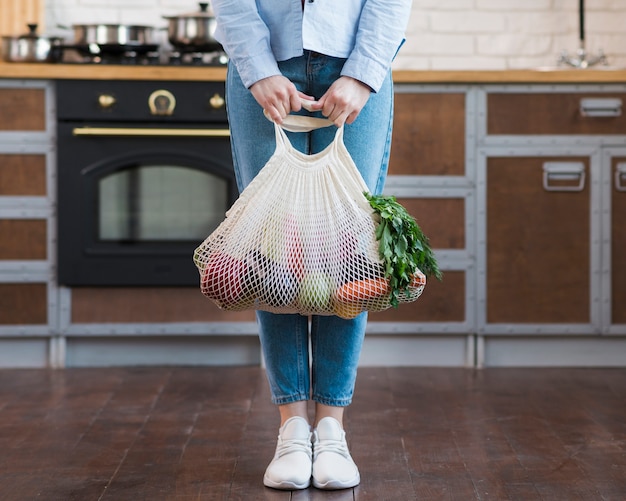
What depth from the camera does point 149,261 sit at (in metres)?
3.15

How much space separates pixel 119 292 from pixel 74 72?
690 mm

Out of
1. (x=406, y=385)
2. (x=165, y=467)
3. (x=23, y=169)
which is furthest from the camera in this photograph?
(x=23, y=169)

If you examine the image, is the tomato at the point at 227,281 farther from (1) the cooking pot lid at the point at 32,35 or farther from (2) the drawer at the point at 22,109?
(1) the cooking pot lid at the point at 32,35

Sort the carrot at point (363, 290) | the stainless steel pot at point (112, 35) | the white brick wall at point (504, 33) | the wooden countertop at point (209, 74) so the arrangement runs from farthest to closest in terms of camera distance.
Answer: the white brick wall at point (504, 33)
the stainless steel pot at point (112, 35)
the wooden countertop at point (209, 74)
the carrot at point (363, 290)

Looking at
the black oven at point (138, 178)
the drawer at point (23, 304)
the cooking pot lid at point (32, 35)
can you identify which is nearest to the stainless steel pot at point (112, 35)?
the cooking pot lid at point (32, 35)

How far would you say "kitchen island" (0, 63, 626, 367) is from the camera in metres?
3.11

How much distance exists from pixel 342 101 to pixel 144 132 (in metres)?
1.41

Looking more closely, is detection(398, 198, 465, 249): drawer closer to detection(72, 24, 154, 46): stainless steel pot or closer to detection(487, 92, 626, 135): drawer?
detection(487, 92, 626, 135): drawer

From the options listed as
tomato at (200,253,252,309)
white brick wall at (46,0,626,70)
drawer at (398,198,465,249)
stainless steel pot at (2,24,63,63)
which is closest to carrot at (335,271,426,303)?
tomato at (200,253,252,309)

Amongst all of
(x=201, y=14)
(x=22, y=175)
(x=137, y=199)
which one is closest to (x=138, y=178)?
(x=137, y=199)

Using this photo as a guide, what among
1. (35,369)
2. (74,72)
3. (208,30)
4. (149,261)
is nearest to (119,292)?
(149,261)

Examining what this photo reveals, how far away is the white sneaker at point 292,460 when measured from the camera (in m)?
1.89

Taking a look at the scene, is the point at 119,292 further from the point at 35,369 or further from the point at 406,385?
the point at 406,385

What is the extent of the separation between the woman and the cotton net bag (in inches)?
2.9
